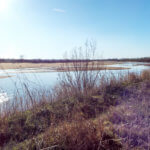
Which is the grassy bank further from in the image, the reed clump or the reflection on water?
the reflection on water

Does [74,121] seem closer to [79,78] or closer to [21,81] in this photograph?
[79,78]

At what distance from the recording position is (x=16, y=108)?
3.56 m

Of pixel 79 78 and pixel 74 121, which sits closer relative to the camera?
pixel 74 121

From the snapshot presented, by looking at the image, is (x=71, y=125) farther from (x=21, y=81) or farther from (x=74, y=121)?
(x=21, y=81)

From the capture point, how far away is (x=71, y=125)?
7.38 ft

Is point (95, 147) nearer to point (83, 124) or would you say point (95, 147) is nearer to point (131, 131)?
point (83, 124)

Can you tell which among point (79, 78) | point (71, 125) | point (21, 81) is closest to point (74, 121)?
point (71, 125)

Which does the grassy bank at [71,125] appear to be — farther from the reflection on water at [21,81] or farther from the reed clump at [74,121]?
the reflection on water at [21,81]

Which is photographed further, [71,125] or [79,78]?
[79,78]

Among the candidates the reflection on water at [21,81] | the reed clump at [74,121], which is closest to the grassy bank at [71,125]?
the reed clump at [74,121]

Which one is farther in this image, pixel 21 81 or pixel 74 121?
pixel 21 81

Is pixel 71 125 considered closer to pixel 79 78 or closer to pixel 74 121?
pixel 74 121

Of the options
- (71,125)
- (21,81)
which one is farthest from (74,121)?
(21,81)

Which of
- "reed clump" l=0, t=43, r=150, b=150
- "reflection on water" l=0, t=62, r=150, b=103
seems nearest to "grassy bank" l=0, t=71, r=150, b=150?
"reed clump" l=0, t=43, r=150, b=150
